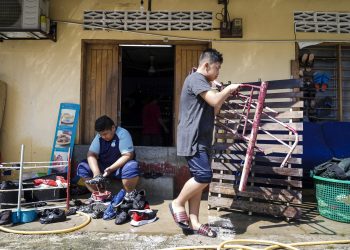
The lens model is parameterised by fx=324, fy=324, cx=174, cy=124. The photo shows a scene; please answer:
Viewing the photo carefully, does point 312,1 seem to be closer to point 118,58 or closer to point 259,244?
point 118,58

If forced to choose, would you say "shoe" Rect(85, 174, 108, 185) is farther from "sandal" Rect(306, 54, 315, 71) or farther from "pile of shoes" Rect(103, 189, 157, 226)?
"sandal" Rect(306, 54, 315, 71)

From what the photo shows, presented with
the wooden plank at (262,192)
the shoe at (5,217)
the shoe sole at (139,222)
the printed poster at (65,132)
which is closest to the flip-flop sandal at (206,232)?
the shoe sole at (139,222)

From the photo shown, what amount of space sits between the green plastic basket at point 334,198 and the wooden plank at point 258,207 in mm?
413

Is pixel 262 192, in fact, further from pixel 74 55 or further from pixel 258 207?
pixel 74 55

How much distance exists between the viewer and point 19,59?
235 inches

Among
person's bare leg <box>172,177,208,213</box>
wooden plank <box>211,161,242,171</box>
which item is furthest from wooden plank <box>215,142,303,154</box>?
person's bare leg <box>172,177,208,213</box>

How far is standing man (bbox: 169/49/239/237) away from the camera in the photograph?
342cm

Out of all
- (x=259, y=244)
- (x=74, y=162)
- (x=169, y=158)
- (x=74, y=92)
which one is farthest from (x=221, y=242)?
(x=74, y=92)

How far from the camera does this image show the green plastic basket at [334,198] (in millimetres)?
3994

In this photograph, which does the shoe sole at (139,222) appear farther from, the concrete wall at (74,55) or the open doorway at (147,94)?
the open doorway at (147,94)

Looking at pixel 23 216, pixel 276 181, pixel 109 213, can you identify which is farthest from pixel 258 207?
pixel 23 216

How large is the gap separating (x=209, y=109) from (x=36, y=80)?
152 inches

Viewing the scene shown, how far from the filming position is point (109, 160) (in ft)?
15.8

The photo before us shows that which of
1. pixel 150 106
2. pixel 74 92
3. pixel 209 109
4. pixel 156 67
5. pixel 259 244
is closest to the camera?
pixel 259 244
